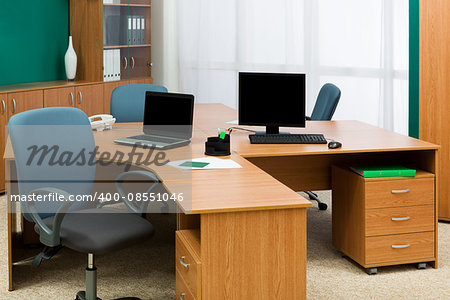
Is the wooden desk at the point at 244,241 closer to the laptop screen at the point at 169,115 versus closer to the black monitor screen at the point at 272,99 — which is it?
the laptop screen at the point at 169,115

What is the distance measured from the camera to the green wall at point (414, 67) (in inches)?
186

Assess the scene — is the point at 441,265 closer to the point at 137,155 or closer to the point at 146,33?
the point at 137,155

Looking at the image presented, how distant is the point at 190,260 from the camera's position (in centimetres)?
271

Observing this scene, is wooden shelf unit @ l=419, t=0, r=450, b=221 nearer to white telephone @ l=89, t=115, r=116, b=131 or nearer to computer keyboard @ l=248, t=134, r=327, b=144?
computer keyboard @ l=248, t=134, r=327, b=144

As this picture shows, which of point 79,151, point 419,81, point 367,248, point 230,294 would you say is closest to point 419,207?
point 367,248

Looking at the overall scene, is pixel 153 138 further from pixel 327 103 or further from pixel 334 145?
pixel 327 103

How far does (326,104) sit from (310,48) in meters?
1.83

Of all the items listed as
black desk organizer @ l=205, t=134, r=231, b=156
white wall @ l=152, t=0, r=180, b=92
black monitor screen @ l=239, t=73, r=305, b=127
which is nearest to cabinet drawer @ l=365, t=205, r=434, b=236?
black monitor screen @ l=239, t=73, r=305, b=127

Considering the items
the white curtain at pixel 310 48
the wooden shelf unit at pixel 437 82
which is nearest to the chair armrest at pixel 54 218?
the wooden shelf unit at pixel 437 82

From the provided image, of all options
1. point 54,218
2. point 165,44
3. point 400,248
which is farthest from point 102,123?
point 165,44

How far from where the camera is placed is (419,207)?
371cm

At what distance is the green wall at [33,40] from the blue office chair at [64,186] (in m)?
2.91

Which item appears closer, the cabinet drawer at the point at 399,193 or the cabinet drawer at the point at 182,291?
the cabinet drawer at the point at 182,291

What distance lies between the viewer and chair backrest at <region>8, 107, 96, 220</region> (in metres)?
3.03
